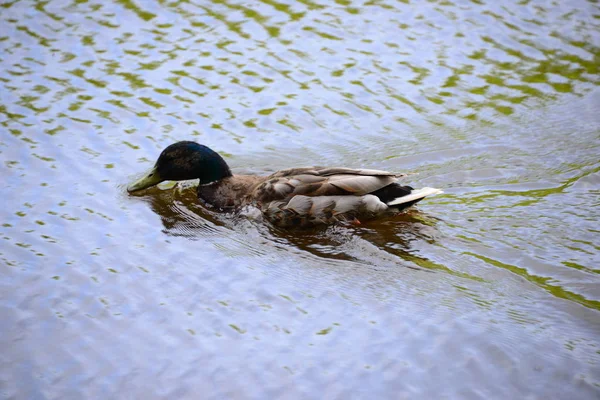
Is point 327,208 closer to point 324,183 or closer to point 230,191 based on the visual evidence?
point 324,183

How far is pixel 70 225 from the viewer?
7.49 m

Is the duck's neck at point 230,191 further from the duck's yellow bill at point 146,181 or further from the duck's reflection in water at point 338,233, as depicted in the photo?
the duck's yellow bill at point 146,181

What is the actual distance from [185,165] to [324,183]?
5.25 ft

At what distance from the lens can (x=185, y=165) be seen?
27.0 feet

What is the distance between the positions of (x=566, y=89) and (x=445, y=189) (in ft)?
→ 9.77

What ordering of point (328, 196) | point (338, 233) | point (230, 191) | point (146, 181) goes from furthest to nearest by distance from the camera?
point (146, 181), point (230, 191), point (328, 196), point (338, 233)

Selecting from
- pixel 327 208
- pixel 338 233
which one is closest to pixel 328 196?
pixel 327 208

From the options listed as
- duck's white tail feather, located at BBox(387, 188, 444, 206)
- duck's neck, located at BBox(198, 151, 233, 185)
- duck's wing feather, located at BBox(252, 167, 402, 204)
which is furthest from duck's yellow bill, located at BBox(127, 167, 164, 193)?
duck's white tail feather, located at BBox(387, 188, 444, 206)

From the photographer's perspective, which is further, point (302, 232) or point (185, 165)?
point (185, 165)

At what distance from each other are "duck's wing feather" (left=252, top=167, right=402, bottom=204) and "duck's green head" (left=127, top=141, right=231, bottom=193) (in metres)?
0.71

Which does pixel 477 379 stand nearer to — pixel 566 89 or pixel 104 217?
pixel 104 217

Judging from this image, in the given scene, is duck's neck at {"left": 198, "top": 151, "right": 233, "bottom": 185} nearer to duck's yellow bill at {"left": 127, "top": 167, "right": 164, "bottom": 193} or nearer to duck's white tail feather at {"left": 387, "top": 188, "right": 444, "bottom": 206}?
duck's yellow bill at {"left": 127, "top": 167, "right": 164, "bottom": 193}

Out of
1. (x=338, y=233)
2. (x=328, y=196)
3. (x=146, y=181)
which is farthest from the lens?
(x=146, y=181)

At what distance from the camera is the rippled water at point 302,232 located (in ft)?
18.4
